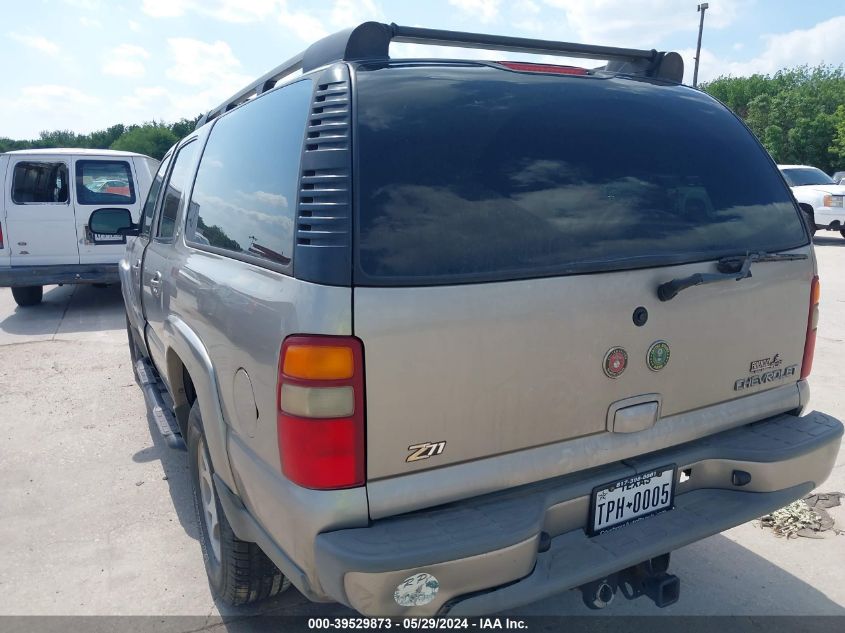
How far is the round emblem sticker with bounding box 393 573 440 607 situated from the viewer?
72.1 inches

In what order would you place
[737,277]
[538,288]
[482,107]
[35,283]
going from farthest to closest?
[35,283] → [737,277] → [482,107] → [538,288]

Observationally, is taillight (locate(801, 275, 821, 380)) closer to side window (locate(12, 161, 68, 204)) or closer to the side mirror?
the side mirror

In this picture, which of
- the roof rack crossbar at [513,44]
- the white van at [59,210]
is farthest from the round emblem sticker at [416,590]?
the white van at [59,210]

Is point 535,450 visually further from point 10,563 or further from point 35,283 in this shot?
point 35,283

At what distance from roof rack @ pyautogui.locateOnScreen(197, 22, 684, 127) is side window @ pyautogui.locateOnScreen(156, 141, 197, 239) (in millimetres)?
443

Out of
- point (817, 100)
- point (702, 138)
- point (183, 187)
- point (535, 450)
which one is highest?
point (817, 100)

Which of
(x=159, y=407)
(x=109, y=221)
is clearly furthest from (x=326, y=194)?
(x=109, y=221)

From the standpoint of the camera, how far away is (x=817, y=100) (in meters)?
37.8

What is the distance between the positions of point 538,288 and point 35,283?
864 cm

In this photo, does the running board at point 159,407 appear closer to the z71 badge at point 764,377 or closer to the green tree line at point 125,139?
the z71 badge at point 764,377

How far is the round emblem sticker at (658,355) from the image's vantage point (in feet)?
7.40

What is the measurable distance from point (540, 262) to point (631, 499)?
0.89 m

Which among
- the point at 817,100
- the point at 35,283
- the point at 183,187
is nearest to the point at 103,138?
the point at 817,100

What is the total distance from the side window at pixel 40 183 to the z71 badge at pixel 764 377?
8.95 m
